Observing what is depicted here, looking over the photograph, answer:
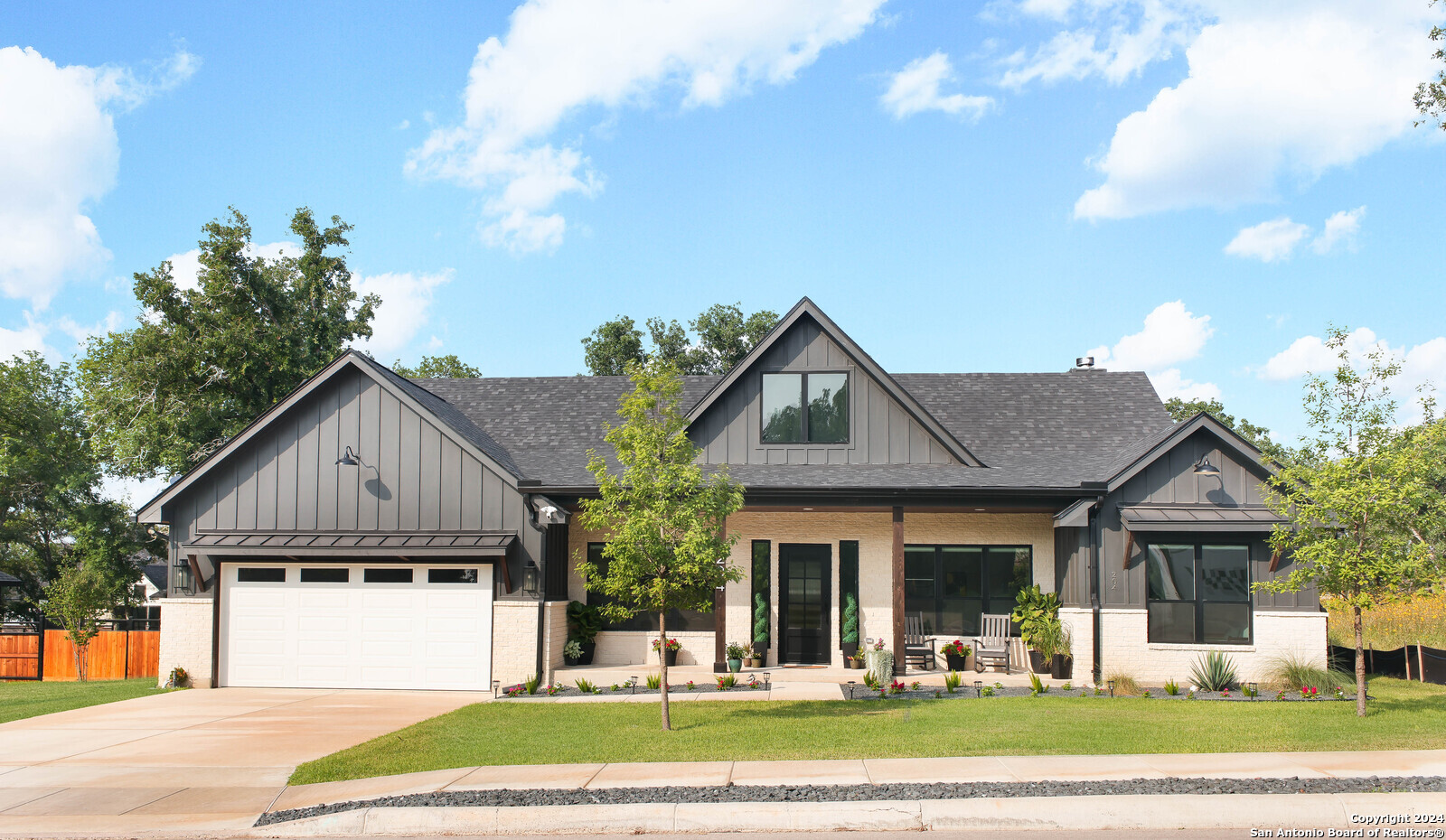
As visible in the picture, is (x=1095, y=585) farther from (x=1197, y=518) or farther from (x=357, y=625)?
(x=357, y=625)

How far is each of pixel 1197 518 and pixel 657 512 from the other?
32.1 feet

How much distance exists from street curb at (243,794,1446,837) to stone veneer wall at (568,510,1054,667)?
34.7ft

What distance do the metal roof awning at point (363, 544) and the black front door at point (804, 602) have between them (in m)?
5.45

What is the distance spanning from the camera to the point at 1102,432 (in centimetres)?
2038

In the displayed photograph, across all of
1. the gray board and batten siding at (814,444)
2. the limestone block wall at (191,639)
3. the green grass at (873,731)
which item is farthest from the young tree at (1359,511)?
the limestone block wall at (191,639)

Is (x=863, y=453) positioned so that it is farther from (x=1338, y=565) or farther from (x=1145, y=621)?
(x=1338, y=565)

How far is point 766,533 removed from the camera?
63.6 feet

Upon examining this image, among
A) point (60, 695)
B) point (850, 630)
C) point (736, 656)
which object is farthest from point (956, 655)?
point (60, 695)

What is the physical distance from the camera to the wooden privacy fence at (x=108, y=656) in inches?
926

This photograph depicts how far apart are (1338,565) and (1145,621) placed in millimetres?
3998

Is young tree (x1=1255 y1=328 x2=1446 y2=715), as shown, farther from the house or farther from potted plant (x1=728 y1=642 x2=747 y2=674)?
potted plant (x1=728 y1=642 x2=747 y2=674)

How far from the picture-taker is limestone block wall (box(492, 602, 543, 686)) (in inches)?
679

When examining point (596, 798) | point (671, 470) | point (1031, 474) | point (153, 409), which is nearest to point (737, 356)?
point (153, 409)

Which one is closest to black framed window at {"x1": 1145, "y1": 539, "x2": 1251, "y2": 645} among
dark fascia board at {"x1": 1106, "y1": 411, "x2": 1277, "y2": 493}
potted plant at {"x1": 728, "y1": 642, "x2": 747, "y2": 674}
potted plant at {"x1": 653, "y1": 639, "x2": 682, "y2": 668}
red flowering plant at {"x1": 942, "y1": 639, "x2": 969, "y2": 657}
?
dark fascia board at {"x1": 1106, "y1": 411, "x2": 1277, "y2": 493}
